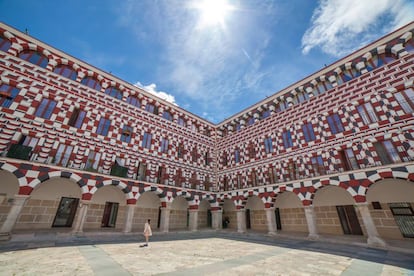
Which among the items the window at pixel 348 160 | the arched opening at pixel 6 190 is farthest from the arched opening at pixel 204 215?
the arched opening at pixel 6 190

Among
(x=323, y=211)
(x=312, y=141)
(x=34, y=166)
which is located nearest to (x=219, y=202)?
(x=323, y=211)

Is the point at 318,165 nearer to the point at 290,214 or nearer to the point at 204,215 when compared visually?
the point at 290,214

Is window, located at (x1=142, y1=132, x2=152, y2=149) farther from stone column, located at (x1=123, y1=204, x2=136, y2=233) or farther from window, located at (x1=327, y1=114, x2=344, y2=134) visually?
window, located at (x1=327, y1=114, x2=344, y2=134)

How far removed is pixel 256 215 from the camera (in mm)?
18297

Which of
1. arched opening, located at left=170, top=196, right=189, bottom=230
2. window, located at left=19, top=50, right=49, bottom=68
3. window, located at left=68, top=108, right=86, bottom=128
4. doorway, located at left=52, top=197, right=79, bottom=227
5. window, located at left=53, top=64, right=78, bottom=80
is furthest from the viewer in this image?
arched opening, located at left=170, top=196, right=189, bottom=230

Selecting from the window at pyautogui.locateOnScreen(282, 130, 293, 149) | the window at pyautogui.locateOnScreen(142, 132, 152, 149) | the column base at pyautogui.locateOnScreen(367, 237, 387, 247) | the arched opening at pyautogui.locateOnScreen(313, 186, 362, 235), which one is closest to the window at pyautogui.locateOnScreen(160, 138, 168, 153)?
the window at pyautogui.locateOnScreen(142, 132, 152, 149)

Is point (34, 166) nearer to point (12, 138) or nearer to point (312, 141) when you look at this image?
point (12, 138)

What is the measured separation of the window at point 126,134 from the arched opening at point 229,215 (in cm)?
1333

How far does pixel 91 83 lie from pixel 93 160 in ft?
22.5

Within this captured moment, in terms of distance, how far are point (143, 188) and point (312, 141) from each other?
14231 mm

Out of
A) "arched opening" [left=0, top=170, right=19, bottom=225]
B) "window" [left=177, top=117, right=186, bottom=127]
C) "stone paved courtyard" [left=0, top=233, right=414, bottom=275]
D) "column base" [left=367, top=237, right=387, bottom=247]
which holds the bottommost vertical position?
"stone paved courtyard" [left=0, top=233, right=414, bottom=275]

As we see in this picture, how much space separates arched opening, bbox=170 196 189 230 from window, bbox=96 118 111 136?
32.0ft

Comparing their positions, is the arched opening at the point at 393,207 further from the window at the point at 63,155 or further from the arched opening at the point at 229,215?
the window at the point at 63,155

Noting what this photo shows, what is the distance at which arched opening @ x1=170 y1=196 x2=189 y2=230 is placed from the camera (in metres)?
18.5
